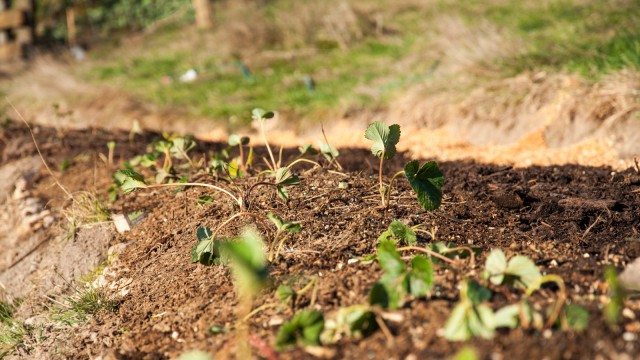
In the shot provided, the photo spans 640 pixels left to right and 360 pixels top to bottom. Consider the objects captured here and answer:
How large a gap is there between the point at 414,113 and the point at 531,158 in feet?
4.28

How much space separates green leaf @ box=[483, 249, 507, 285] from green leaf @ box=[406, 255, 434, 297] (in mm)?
182

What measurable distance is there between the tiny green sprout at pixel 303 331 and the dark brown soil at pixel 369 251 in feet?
Result: 0.14

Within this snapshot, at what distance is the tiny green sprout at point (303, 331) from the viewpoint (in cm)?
159

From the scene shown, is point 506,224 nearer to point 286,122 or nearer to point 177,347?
point 177,347

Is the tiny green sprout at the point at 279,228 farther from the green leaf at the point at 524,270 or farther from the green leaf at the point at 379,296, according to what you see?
the green leaf at the point at 524,270

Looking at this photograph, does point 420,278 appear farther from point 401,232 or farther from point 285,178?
point 285,178

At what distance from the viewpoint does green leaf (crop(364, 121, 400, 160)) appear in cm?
235

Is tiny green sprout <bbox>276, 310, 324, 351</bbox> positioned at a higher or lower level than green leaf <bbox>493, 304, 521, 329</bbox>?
lower

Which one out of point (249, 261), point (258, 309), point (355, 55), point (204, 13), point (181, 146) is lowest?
point (204, 13)

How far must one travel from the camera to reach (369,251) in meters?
2.18

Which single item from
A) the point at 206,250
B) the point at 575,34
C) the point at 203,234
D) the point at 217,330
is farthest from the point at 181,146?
the point at 575,34

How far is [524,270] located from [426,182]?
593 mm

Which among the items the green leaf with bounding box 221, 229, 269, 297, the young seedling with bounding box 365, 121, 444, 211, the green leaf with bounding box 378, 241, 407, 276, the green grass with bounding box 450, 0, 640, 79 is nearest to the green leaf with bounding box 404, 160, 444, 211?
the young seedling with bounding box 365, 121, 444, 211

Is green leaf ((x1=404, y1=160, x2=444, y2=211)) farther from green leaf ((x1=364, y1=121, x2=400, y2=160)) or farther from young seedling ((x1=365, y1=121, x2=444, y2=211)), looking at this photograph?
green leaf ((x1=364, y1=121, x2=400, y2=160))
